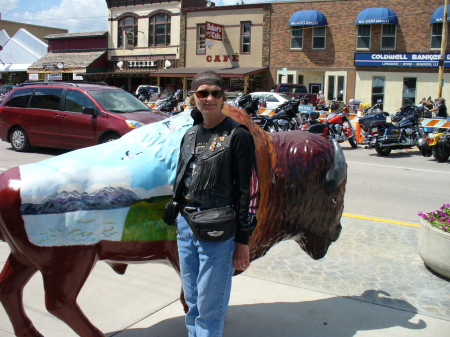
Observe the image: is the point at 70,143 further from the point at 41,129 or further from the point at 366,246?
the point at 366,246

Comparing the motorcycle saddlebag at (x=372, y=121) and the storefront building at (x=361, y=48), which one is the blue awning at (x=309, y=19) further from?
the motorcycle saddlebag at (x=372, y=121)

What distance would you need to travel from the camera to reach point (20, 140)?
1227 centimetres

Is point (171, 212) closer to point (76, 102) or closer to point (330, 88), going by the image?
point (76, 102)

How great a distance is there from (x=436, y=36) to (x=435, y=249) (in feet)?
91.4

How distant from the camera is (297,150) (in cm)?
316

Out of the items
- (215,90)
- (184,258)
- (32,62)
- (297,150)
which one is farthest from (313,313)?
(32,62)

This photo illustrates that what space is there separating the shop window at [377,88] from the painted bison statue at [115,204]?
28.9 metres

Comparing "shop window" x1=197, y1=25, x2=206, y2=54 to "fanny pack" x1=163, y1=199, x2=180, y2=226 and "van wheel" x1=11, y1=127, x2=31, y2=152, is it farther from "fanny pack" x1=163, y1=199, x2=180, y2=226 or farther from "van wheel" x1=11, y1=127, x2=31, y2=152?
"fanny pack" x1=163, y1=199, x2=180, y2=226

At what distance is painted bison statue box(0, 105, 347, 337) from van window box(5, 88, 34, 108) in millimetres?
9984

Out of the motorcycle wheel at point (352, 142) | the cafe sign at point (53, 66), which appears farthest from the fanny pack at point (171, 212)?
the cafe sign at point (53, 66)

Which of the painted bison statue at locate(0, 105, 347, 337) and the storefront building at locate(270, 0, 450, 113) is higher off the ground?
the storefront building at locate(270, 0, 450, 113)

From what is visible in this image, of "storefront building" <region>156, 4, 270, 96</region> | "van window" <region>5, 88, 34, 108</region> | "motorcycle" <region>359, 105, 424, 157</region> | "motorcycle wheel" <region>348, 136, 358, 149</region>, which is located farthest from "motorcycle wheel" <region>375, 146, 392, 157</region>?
"storefront building" <region>156, 4, 270, 96</region>

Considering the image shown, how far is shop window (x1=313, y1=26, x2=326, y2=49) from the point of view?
31312 mm

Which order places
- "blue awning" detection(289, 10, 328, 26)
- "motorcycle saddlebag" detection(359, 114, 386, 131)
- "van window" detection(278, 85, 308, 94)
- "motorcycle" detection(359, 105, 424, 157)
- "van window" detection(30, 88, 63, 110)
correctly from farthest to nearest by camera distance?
"blue awning" detection(289, 10, 328, 26), "van window" detection(278, 85, 308, 94), "motorcycle saddlebag" detection(359, 114, 386, 131), "motorcycle" detection(359, 105, 424, 157), "van window" detection(30, 88, 63, 110)
